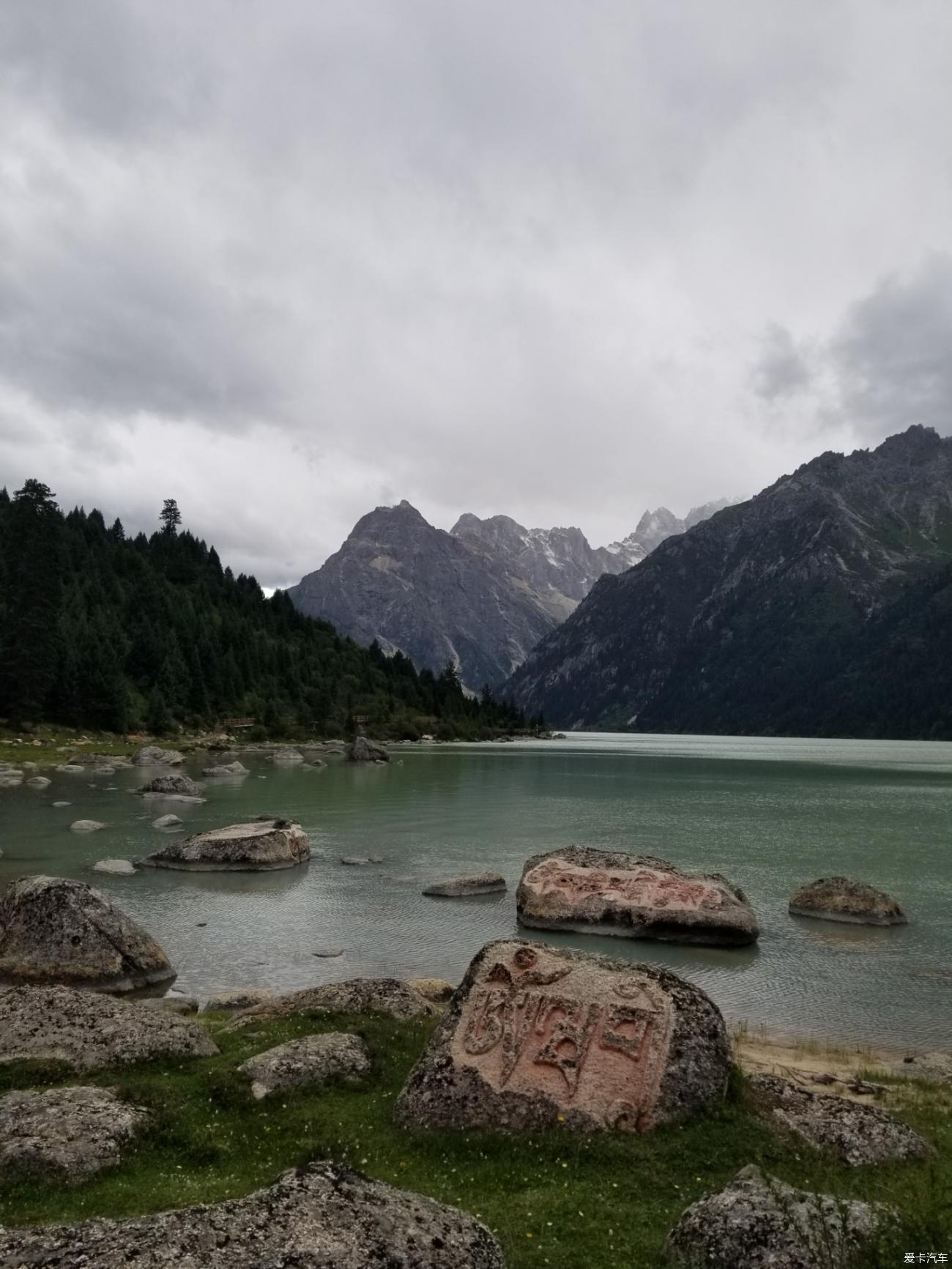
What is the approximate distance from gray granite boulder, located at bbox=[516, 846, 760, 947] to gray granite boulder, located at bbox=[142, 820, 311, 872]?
14.5 metres

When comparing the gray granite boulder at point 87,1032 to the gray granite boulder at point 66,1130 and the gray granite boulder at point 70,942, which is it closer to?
the gray granite boulder at point 66,1130

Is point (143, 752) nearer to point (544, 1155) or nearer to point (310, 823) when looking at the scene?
point (310, 823)

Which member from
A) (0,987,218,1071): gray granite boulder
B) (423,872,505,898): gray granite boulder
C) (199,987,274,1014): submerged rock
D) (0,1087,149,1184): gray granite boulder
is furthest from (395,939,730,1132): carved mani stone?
(423,872,505,898): gray granite boulder

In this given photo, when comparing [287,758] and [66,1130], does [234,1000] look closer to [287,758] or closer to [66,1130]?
[66,1130]

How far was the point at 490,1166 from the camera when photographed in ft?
37.3

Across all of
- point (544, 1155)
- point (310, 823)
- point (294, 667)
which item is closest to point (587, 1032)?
point (544, 1155)

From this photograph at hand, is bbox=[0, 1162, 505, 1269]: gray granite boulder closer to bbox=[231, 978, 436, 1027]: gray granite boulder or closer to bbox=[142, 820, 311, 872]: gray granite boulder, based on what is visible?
bbox=[231, 978, 436, 1027]: gray granite boulder

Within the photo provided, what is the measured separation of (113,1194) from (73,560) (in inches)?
7395

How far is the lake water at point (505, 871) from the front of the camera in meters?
25.5

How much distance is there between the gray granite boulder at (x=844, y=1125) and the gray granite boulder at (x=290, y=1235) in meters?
5.92

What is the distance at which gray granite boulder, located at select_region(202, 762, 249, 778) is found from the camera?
93.6m

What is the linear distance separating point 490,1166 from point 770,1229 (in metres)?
4.07

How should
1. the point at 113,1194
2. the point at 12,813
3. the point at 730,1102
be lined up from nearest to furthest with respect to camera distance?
the point at 113,1194 → the point at 730,1102 → the point at 12,813

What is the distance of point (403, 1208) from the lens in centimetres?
875
